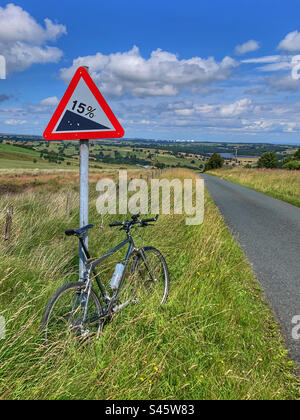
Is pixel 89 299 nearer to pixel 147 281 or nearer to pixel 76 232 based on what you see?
pixel 76 232

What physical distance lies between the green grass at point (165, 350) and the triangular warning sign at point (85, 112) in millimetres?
1666

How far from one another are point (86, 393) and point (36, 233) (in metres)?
4.44

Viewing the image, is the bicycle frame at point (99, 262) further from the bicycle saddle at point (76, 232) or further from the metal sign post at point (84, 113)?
the metal sign post at point (84, 113)

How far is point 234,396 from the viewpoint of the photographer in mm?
2324

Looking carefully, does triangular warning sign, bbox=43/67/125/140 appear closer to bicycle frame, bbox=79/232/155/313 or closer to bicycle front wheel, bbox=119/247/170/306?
bicycle frame, bbox=79/232/155/313

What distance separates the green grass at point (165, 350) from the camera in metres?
2.23

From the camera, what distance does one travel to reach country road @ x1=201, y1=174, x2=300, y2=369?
13.4ft

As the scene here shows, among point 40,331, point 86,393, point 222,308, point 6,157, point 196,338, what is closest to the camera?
point 86,393

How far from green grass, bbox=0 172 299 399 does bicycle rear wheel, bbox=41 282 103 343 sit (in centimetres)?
13

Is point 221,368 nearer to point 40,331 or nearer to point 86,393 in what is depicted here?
point 86,393

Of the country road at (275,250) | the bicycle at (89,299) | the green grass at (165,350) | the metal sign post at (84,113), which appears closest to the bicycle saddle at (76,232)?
the bicycle at (89,299)

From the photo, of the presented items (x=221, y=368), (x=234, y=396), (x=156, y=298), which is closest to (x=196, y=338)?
(x=221, y=368)

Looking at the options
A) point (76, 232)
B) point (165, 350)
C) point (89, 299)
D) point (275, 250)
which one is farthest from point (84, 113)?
point (275, 250)

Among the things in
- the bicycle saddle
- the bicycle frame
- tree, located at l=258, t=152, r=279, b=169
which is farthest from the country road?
tree, located at l=258, t=152, r=279, b=169
